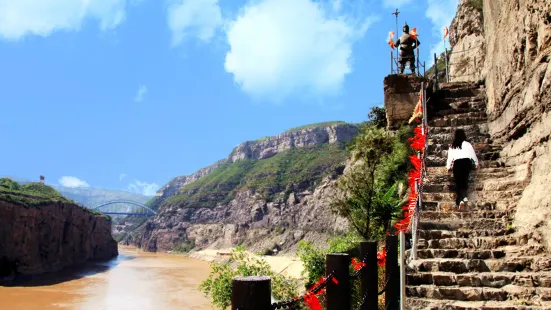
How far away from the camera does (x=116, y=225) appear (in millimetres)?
172000

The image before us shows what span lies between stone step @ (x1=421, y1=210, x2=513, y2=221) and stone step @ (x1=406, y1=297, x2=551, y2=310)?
2.86 meters

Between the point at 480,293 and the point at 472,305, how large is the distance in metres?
0.36

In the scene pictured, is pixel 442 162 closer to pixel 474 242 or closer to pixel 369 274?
pixel 474 242

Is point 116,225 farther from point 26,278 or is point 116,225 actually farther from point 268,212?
point 26,278

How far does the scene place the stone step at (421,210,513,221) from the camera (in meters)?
8.39

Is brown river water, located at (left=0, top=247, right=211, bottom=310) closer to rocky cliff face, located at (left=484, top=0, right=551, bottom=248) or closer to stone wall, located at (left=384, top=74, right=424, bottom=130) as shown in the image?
stone wall, located at (left=384, top=74, right=424, bottom=130)

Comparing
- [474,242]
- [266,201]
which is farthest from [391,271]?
[266,201]

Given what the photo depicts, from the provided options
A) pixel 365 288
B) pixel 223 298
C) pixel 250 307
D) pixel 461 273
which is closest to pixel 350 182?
pixel 223 298

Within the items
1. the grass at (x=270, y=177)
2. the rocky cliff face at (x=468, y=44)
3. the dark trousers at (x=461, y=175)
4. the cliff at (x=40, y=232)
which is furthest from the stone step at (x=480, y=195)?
the grass at (x=270, y=177)

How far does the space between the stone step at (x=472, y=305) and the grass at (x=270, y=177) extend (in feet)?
262

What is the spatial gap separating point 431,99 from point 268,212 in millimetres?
76878

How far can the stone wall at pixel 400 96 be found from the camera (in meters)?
16.5

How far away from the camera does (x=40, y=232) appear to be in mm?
50469

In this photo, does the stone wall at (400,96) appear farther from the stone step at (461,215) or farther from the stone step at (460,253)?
the stone step at (460,253)
